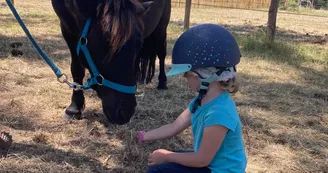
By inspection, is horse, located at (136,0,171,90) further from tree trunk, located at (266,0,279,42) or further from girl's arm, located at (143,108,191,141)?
tree trunk, located at (266,0,279,42)

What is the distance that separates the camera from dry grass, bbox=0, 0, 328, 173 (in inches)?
108

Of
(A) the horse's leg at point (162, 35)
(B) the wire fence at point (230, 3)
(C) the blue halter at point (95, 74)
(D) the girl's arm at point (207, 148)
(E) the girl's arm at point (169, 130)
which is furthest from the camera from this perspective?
(B) the wire fence at point (230, 3)

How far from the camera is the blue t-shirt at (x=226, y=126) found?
A: 1.71 meters

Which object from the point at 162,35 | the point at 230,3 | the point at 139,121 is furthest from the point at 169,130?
the point at 230,3

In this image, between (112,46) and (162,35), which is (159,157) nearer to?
(112,46)

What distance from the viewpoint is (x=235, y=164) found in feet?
6.02

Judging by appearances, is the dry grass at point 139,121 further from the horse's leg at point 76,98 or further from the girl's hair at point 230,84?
the girl's hair at point 230,84

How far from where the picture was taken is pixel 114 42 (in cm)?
217

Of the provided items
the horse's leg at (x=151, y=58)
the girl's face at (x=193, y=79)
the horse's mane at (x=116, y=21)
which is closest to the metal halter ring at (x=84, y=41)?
the horse's mane at (x=116, y=21)

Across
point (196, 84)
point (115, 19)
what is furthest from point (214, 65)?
point (115, 19)

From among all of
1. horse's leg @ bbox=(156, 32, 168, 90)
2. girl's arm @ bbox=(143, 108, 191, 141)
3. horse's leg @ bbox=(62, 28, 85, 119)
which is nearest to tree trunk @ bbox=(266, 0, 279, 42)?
horse's leg @ bbox=(156, 32, 168, 90)

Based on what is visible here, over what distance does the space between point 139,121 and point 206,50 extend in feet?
6.24

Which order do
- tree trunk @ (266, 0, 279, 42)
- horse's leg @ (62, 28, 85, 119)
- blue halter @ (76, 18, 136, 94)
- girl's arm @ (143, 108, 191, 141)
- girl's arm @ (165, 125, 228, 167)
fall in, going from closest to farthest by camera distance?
girl's arm @ (165, 125, 228, 167) → girl's arm @ (143, 108, 191, 141) → blue halter @ (76, 18, 136, 94) → horse's leg @ (62, 28, 85, 119) → tree trunk @ (266, 0, 279, 42)

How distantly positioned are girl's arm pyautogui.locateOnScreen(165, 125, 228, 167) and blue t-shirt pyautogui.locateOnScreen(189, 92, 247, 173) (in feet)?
0.09
